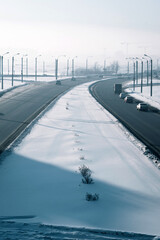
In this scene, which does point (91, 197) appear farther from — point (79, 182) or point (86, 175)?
point (86, 175)

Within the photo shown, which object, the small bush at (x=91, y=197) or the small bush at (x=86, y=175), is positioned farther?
the small bush at (x=86, y=175)

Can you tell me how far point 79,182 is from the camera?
15.1 m

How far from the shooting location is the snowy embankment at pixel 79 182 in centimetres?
1131

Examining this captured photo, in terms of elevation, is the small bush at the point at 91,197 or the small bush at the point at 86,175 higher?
the small bush at the point at 86,175

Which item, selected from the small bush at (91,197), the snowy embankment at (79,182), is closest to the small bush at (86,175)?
the snowy embankment at (79,182)

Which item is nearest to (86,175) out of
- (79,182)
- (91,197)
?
(79,182)

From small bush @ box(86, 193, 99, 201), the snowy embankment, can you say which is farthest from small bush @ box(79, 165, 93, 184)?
small bush @ box(86, 193, 99, 201)

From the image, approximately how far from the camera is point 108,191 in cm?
1399

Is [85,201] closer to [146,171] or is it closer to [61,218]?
[61,218]

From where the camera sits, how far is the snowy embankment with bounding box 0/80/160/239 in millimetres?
11312

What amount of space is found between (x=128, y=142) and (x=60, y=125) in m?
8.94

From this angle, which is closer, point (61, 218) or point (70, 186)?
point (61, 218)

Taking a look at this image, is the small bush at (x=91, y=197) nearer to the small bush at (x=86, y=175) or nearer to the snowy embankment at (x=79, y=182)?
the snowy embankment at (x=79, y=182)

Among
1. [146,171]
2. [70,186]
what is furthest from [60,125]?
[70,186]
